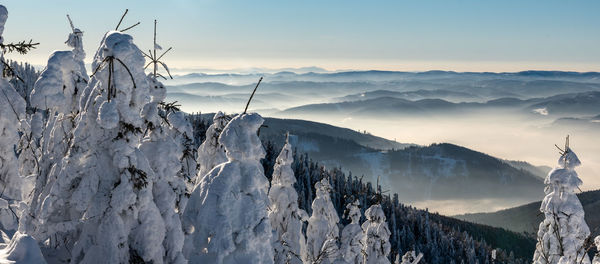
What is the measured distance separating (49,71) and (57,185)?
3917 mm

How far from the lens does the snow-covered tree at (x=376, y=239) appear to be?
67.3 feet

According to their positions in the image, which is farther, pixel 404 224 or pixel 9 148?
pixel 404 224

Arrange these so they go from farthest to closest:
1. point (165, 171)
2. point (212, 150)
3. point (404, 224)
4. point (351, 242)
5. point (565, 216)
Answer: point (404, 224)
point (351, 242)
point (565, 216)
point (212, 150)
point (165, 171)

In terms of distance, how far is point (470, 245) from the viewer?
9719cm

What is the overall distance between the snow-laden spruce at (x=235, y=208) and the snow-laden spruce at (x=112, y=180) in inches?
35.4

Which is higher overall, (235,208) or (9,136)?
(9,136)

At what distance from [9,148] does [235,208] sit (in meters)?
8.02

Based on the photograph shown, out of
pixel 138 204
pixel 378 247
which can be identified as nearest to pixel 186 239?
pixel 138 204

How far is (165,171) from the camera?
428 inches

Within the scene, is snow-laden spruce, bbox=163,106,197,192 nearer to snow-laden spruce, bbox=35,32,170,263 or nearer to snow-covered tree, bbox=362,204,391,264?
snow-laden spruce, bbox=35,32,170,263

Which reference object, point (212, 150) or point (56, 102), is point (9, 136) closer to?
point (56, 102)

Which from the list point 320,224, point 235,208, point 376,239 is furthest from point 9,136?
point 376,239

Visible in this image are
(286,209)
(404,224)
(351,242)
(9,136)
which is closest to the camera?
(9,136)

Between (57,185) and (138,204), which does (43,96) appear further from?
(138,204)
